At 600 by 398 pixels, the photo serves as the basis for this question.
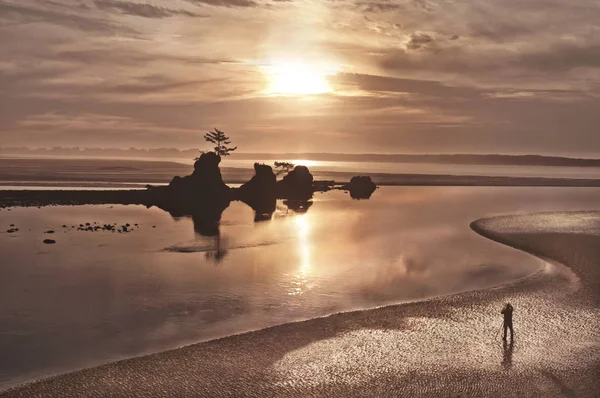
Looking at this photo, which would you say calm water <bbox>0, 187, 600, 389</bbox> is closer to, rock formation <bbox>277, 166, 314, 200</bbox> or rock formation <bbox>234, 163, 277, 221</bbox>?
rock formation <bbox>234, 163, 277, 221</bbox>

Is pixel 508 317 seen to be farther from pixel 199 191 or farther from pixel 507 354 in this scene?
pixel 199 191

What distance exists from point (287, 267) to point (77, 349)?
63.4ft

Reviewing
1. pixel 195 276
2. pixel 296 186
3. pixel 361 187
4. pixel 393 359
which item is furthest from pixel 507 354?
pixel 361 187

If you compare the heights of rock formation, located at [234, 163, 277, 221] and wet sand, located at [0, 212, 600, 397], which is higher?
rock formation, located at [234, 163, 277, 221]

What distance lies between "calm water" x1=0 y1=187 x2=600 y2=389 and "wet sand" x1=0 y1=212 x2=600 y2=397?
6.34 feet

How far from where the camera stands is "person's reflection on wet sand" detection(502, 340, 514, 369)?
875 inches

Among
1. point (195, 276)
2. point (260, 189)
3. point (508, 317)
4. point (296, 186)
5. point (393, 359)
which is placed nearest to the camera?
point (393, 359)

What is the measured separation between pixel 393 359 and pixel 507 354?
5209mm

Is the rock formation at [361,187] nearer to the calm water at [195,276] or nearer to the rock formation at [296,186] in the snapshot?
the rock formation at [296,186]

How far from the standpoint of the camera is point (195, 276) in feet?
123

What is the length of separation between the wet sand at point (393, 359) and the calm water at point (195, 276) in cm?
193

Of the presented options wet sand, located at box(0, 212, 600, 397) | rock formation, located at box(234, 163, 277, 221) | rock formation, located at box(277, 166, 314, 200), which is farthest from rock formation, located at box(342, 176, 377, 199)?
wet sand, located at box(0, 212, 600, 397)

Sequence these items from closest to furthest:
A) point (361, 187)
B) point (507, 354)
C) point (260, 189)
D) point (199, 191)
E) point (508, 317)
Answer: point (507, 354)
point (508, 317)
point (199, 191)
point (260, 189)
point (361, 187)

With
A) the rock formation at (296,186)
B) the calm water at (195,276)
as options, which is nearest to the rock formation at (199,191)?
the rock formation at (296,186)
